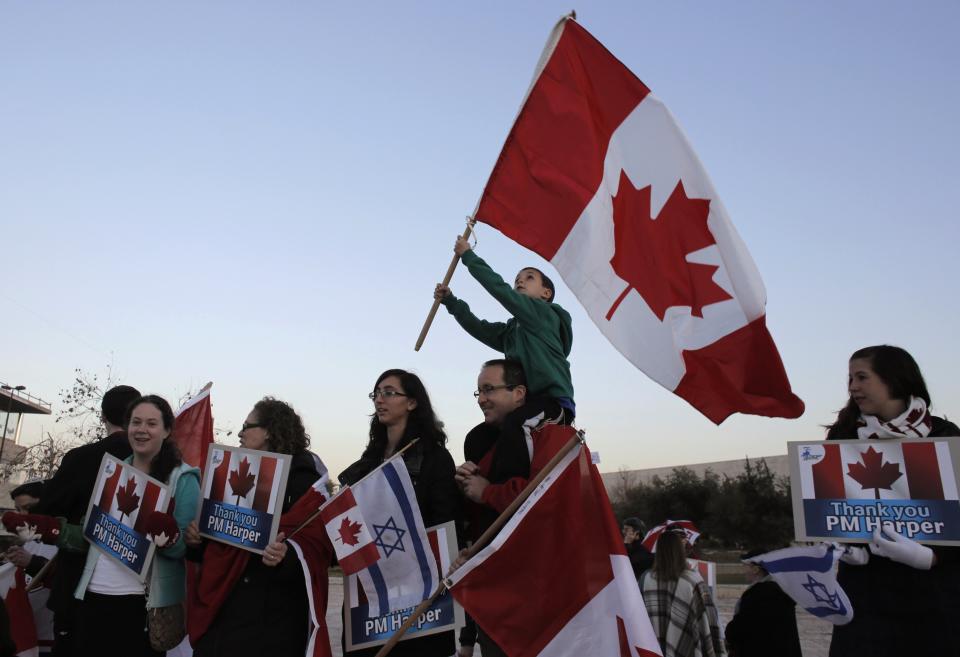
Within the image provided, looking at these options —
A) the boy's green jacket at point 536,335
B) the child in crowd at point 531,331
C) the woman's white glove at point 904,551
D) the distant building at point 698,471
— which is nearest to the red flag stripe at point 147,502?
the child in crowd at point 531,331

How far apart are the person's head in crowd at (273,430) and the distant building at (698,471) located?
163 feet

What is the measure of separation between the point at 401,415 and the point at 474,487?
72 cm

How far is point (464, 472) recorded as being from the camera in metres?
4.76

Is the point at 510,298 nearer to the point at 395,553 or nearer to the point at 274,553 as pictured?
the point at 395,553

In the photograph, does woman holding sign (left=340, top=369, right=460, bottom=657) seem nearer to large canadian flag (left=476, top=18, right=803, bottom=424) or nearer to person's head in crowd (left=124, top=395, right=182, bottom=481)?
person's head in crowd (left=124, top=395, right=182, bottom=481)

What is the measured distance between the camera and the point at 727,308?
5375 millimetres

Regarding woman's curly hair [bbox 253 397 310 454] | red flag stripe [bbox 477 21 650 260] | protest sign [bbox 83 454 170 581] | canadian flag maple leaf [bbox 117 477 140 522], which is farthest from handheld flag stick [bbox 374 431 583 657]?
red flag stripe [bbox 477 21 650 260]

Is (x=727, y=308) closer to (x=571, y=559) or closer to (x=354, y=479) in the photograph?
(x=571, y=559)

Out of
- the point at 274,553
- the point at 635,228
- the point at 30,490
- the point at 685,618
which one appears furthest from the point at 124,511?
the point at 685,618

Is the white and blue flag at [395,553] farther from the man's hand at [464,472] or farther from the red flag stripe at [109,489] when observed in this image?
the red flag stripe at [109,489]

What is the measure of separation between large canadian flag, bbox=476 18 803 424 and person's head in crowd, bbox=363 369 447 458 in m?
1.23

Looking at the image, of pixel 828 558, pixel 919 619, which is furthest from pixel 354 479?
pixel 919 619

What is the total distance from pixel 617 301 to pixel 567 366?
0.55 m

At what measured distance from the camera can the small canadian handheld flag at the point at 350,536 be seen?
176 inches
